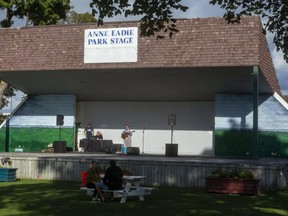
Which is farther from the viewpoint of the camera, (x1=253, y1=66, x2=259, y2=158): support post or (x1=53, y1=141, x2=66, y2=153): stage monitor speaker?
(x1=53, y1=141, x2=66, y2=153): stage monitor speaker

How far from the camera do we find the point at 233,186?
17.1 meters

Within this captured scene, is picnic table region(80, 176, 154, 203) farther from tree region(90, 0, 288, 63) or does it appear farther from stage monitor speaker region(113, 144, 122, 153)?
stage monitor speaker region(113, 144, 122, 153)

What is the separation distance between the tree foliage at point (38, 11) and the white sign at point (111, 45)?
747 cm

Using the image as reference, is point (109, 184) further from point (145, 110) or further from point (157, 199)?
point (145, 110)

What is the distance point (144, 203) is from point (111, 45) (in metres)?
14.4

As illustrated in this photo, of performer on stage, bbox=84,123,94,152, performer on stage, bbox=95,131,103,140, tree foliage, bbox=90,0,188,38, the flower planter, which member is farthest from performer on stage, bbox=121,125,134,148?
tree foliage, bbox=90,0,188,38

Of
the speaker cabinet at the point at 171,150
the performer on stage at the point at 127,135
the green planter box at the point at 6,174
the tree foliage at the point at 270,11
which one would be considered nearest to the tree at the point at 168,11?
the tree foliage at the point at 270,11

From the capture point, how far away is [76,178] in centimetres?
2084

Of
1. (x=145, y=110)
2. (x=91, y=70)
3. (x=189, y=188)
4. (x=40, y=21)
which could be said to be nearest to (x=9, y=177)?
(x=189, y=188)

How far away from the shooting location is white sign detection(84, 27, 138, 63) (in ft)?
88.9

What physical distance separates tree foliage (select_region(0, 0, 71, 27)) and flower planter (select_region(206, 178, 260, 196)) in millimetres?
20173

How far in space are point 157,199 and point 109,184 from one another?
1625 millimetres

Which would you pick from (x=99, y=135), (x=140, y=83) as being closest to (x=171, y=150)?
(x=140, y=83)

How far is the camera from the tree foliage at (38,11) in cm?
3391
